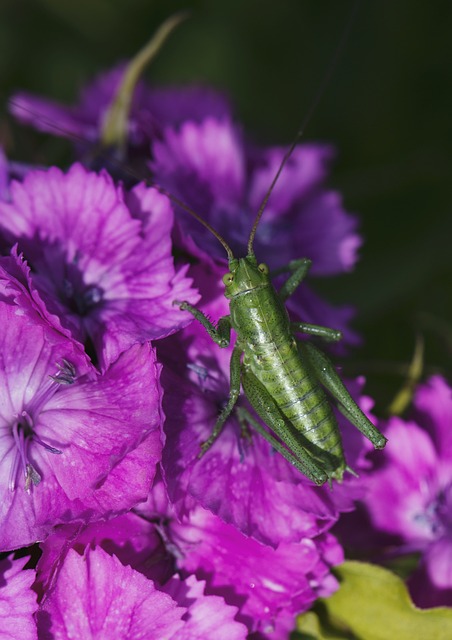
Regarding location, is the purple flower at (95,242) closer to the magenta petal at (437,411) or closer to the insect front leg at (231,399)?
the insect front leg at (231,399)

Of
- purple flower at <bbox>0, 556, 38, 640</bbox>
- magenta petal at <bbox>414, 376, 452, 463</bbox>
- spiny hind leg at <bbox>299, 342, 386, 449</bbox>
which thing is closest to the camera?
purple flower at <bbox>0, 556, 38, 640</bbox>

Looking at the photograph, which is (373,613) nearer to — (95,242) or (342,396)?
(342,396)

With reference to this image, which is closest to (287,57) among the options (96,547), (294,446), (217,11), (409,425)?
(217,11)

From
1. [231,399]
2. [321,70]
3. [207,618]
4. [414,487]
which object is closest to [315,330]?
[231,399]

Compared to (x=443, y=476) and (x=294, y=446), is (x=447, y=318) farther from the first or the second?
(x=294, y=446)

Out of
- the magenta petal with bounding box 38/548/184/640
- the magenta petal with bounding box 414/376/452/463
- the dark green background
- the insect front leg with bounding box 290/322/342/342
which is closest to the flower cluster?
the magenta petal with bounding box 38/548/184/640

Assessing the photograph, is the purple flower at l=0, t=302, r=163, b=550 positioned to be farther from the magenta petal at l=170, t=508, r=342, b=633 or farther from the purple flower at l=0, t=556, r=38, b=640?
the magenta petal at l=170, t=508, r=342, b=633

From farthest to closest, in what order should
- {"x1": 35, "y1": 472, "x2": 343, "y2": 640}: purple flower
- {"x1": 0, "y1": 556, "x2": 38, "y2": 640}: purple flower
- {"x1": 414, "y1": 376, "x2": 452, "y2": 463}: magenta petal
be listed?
{"x1": 414, "y1": 376, "x2": 452, "y2": 463}: magenta petal < {"x1": 35, "y1": 472, "x2": 343, "y2": 640}: purple flower < {"x1": 0, "y1": 556, "x2": 38, "y2": 640}: purple flower
